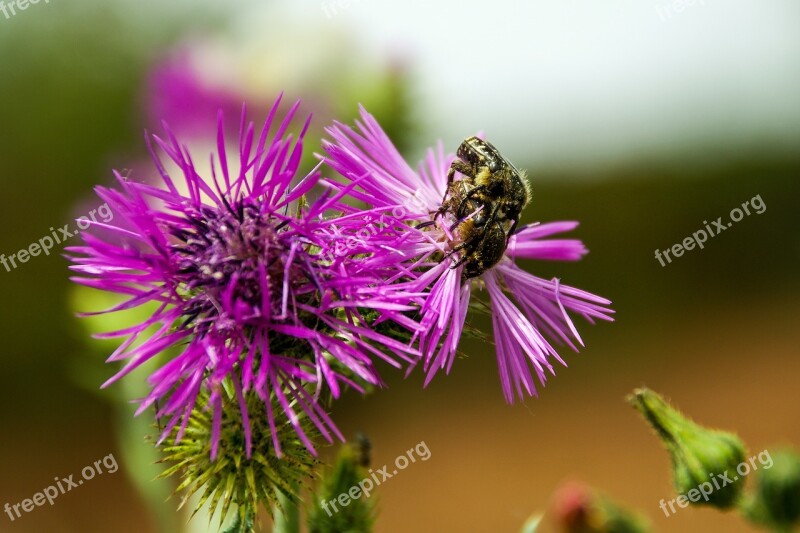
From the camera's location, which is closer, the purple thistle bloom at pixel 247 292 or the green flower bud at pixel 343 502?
the purple thistle bloom at pixel 247 292

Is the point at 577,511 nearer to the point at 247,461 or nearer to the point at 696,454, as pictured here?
the point at 696,454

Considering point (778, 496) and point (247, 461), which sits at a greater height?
point (247, 461)

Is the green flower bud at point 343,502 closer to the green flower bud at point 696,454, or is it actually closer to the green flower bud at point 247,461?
the green flower bud at point 247,461

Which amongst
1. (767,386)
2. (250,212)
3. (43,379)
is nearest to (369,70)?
(250,212)

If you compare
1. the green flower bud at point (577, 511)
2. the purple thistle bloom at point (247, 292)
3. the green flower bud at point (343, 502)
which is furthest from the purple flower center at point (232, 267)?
the green flower bud at point (577, 511)

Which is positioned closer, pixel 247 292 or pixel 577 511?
pixel 247 292

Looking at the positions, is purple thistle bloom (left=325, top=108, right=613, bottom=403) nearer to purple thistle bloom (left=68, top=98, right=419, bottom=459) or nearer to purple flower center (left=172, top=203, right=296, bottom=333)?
purple thistle bloom (left=68, top=98, right=419, bottom=459)

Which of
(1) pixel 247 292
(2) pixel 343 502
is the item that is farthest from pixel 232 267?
(2) pixel 343 502
